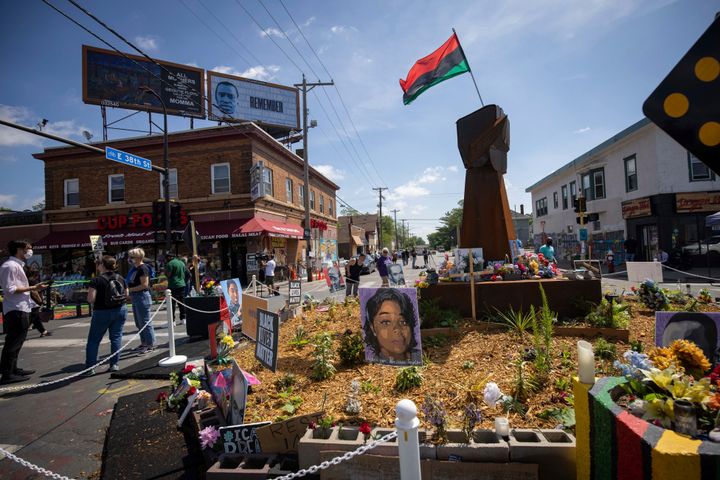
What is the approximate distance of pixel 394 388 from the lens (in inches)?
149

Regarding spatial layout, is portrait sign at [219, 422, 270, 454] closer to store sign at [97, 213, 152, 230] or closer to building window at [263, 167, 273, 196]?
building window at [263, 167, 273, 196]

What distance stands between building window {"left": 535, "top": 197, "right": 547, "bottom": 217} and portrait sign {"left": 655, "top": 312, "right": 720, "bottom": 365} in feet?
122

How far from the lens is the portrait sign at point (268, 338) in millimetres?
3879

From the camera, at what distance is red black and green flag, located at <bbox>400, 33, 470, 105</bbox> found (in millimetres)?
7949

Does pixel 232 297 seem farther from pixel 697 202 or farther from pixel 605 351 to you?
pixel 697 202

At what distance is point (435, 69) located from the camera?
8336 millimetres

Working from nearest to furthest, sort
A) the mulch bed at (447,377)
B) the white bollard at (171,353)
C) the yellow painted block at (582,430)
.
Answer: the yellow painted block at (582,430), the mulch bed at (447,377), the white bollard at (171,353)

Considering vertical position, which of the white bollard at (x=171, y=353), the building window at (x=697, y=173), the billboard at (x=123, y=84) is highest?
the billboard at (x=123, y=84)

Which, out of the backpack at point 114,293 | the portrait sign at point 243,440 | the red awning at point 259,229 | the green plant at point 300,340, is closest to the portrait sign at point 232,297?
the backpack at point 114,293

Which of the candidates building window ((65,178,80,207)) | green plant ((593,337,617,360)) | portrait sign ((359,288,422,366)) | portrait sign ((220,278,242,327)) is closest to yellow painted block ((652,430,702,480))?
portrait sign ((359,288,422,366))

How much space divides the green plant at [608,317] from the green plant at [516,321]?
88 centimetres

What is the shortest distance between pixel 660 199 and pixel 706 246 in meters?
3.07

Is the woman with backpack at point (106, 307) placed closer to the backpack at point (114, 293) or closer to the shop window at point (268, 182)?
the backpack at point (114, 293)

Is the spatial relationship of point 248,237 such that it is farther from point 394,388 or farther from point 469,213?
point 394,388
